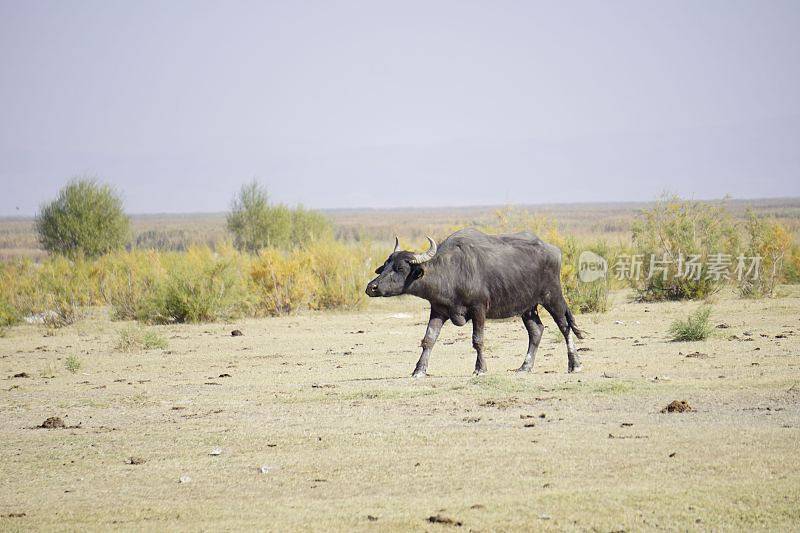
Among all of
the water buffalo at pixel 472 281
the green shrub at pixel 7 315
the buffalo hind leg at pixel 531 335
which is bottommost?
the green shrub at pixel 7 315

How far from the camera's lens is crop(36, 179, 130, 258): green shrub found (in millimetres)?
41562

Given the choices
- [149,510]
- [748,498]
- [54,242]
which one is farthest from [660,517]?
[54,242]

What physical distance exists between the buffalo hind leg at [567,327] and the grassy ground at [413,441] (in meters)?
0.31

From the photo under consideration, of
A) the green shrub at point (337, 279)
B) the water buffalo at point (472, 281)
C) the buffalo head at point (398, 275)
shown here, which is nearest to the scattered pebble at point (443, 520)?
the water buffalo at point (472, 281)

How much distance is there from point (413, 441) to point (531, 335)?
4.89 meters

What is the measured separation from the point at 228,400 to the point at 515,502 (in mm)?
6323

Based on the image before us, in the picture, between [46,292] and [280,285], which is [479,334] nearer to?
[280,285]

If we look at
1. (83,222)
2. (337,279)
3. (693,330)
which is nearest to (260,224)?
(83,222)

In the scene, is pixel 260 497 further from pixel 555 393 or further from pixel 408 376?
pixel 408 376

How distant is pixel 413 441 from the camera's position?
10.3 m

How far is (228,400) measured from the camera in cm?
1347

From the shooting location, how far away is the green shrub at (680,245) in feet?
89.0

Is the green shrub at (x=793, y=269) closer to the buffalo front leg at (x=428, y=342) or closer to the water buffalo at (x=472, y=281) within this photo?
the water buffalo at (x=472, y=281)

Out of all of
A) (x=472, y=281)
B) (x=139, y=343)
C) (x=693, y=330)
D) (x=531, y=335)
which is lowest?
(x=139, y=343)
